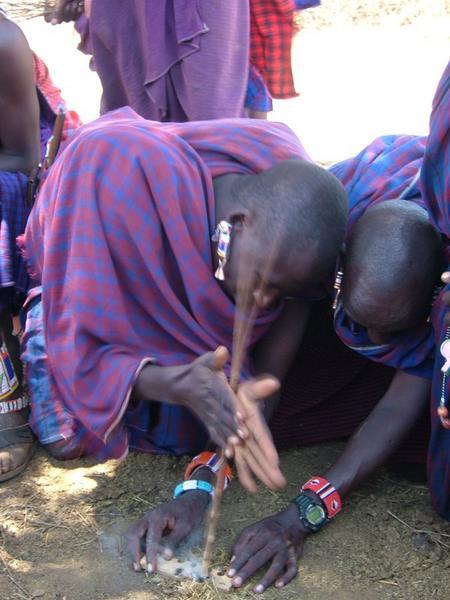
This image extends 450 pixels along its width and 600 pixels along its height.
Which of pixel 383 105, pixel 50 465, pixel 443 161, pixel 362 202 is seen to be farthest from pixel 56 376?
pixel 383 105

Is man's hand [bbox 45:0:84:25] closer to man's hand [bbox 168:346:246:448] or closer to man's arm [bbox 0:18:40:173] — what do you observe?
man's arm [bbox 0:18:40:173]

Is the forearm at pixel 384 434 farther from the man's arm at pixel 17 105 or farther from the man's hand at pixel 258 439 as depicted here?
the man's arm at pixel 17 105

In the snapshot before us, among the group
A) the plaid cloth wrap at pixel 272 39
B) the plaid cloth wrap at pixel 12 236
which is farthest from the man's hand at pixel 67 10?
the plaid cloth wrap at pixel 12 236

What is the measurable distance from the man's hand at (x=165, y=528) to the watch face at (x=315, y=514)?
29 centimetres

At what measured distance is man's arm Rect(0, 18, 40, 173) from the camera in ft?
9.27

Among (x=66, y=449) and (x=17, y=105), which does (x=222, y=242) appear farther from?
(x=17, y=105)

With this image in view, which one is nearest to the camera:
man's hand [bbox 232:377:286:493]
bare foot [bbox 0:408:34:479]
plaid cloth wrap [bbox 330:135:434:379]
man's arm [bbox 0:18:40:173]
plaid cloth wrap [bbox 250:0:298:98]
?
man's hand [bbox 232:377:286:493]

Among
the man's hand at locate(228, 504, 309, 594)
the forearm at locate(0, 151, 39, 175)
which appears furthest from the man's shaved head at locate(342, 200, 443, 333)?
the forearm at locate(0, 151, 39, 175)

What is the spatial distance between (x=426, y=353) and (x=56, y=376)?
39.6 inches

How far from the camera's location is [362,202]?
2.40 m

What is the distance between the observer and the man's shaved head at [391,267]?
2.10 m

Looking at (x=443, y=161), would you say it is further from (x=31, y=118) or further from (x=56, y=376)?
(x=31, y=118)

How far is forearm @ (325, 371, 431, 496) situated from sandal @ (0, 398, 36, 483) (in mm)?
975

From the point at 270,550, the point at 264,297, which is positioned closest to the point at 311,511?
the point at 270,550
